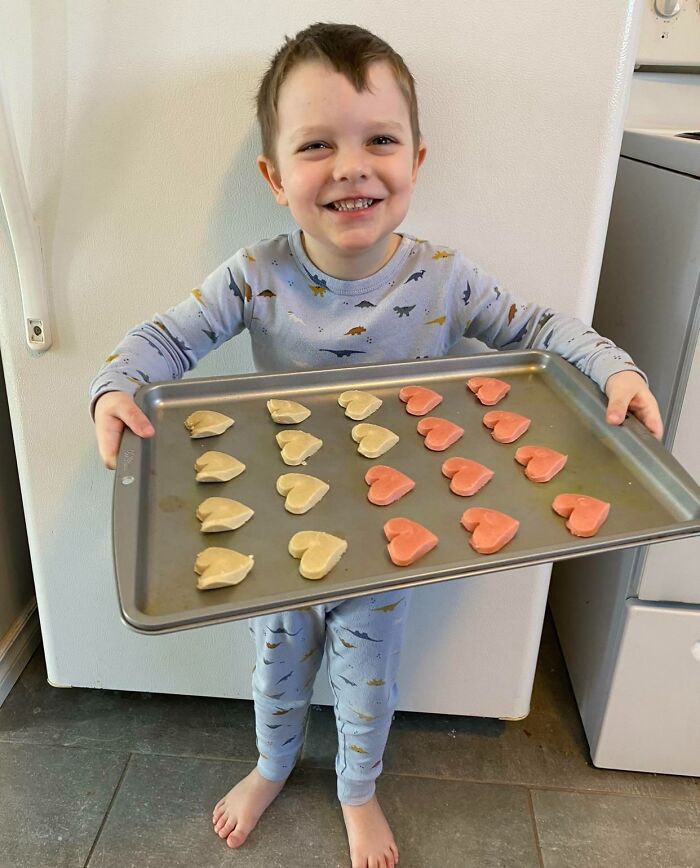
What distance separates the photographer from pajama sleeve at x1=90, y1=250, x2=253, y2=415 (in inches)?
29.4

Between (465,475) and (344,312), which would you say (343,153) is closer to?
(344,312)

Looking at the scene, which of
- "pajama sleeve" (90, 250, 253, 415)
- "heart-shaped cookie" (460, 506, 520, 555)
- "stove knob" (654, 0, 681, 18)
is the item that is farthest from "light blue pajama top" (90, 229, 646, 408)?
"stove knob" (654, 0, 681, 18)

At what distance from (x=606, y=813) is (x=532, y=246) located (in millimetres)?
775

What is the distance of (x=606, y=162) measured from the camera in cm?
79

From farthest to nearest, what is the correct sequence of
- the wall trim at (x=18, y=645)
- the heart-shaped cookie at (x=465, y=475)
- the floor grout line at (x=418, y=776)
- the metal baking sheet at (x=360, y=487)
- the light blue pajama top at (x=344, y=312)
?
the wall trim at (x=18, y=645), the floor grout line at (x=418, y=776), the light blue pajama top at (x=344, y=312), the heart-shaped cookie at (x=465, y=475), the metal baking sheet at (x=360, y=487)

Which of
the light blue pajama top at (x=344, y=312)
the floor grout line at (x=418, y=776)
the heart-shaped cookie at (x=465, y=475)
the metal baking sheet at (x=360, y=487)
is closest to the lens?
the metal baking sheet at (x=360, y=487)

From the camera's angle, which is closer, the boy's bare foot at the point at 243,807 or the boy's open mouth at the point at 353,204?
the boy's open mouth at the point at 353,204

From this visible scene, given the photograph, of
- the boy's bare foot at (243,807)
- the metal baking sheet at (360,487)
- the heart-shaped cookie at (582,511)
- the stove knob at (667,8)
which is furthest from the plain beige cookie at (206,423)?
the stove knob at (667,8)

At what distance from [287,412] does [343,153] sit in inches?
9.8

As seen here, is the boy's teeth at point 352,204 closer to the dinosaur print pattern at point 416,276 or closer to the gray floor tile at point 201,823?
the dinosaur print pattern at point 416,276

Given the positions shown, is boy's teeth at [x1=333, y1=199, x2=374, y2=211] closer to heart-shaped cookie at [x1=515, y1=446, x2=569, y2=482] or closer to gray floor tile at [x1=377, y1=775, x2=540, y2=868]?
heart-shaped cookie at [x1=515, y1=446, x2=569, y2=482]

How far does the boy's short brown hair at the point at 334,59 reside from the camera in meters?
0.65

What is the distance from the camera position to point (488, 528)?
0.62 m

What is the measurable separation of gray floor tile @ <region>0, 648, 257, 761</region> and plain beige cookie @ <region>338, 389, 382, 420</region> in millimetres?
625
